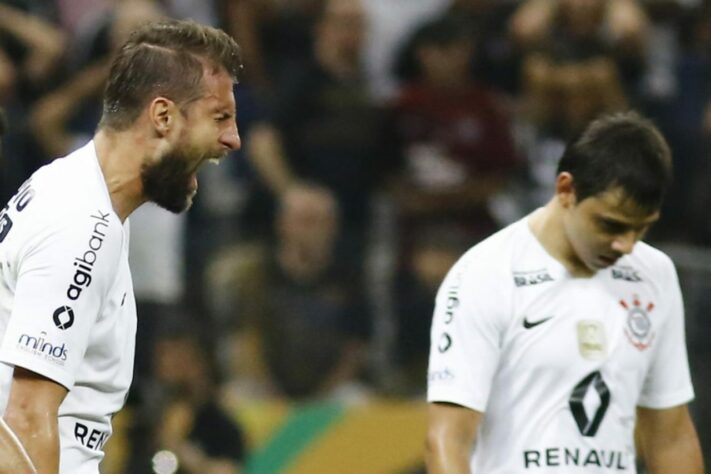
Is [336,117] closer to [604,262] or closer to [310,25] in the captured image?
[310,25]

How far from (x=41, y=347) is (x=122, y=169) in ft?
1.84

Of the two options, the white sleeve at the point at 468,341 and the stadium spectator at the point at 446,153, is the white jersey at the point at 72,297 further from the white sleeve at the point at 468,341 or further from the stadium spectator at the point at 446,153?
the stadium spectator at the point at 446,153

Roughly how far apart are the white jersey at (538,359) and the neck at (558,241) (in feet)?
0.08

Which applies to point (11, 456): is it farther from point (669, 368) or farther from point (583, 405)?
point (669, 368)

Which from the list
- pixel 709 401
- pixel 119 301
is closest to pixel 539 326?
pixel 119 301

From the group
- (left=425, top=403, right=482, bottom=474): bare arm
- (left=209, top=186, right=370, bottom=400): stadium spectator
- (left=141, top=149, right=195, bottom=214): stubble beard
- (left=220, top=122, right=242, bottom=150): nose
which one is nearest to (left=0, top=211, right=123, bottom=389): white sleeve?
(left=141, top=149, right=195, bottom=214): stubble beard

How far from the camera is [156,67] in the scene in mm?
4141

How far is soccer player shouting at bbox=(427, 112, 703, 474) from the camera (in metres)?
5.04

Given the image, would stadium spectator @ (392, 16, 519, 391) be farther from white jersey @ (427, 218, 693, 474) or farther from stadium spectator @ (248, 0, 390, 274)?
white jersey @ (427, 218, 693, 474)

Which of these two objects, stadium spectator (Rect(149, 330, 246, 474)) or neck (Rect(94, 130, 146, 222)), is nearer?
neck (Rect(94, 130, 146, 222))

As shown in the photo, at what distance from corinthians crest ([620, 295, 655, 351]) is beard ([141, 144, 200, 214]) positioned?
1763 mm

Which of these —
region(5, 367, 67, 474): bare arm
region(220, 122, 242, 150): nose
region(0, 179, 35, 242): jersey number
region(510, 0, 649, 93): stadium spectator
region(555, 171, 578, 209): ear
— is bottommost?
region(5, 367, 67, 474): bare arm

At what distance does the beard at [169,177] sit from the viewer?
4145 millimetres

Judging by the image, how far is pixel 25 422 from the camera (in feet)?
12.5
